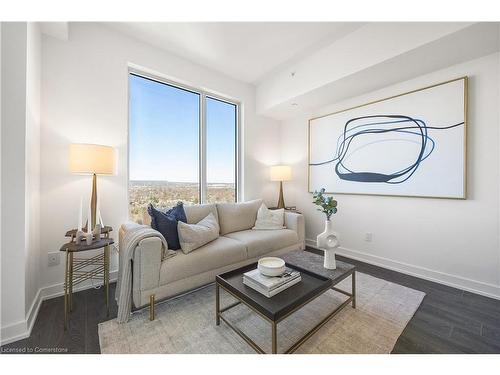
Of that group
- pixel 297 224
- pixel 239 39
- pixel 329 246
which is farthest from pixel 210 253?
pixel 239 39

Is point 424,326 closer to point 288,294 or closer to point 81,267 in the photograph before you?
point 288,294

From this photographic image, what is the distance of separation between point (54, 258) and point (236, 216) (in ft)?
6.26

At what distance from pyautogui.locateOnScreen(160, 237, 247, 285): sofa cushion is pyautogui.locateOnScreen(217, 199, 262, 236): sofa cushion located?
34 cm

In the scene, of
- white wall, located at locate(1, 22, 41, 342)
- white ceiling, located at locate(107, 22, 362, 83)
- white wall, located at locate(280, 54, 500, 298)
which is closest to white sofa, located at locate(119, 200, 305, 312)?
white wall, located at locate(1, 22, 41, 342)

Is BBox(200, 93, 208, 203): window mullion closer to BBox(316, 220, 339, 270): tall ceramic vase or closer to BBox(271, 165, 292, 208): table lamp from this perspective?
BBox(271, 165, 292, 208): table lamp

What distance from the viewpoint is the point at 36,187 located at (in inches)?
69.1

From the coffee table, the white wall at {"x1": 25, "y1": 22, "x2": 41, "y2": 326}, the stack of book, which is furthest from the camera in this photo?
the white wall at {"x1": 25, "y1": 22, "x2": 41, "y2": 326}

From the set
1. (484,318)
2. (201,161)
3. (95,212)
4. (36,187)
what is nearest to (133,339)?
(95,212)

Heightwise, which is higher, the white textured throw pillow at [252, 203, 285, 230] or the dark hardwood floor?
the white textured throw pillow at [252, 203, 285, 230]

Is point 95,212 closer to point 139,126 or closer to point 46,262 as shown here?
point 46,262

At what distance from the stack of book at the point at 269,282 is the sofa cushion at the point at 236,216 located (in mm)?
1238

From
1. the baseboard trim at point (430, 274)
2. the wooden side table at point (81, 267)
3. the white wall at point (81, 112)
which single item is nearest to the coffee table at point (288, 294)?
the wooden side table at point (81, 267)

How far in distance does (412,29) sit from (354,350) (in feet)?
8.92

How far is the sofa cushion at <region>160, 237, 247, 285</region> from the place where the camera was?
1.67 metres
